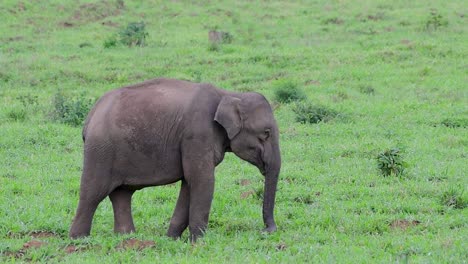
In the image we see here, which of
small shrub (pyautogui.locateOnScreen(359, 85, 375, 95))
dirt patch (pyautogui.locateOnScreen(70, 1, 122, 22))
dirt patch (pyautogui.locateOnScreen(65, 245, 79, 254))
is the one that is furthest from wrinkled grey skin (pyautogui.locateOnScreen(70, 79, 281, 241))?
dirt patch (pyautogui.locateOnScreen(70, 1, 122, 22))

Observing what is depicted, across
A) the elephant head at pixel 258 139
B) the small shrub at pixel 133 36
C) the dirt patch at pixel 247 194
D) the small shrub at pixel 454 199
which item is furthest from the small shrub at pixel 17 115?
the small shrub at pixel 454 199

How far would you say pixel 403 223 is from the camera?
8891mm

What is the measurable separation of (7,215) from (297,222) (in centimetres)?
307

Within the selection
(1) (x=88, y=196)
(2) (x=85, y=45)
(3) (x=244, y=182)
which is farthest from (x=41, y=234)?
(2) (x=85, y=45)

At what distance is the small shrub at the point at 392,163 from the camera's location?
11.1 meters

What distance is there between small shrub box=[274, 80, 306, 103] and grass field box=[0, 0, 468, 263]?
22cm

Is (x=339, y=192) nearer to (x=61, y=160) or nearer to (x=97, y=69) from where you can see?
(x=61, y=160)

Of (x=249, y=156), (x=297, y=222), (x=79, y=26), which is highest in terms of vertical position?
(x=249, y=156)

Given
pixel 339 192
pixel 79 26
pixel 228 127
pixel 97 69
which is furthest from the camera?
pixel 79 26

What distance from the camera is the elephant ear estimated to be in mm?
8148

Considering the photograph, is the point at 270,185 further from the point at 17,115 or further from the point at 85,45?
the point at 85,45

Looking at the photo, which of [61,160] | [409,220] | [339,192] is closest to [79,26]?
[61,160]

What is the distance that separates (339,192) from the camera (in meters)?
10.4

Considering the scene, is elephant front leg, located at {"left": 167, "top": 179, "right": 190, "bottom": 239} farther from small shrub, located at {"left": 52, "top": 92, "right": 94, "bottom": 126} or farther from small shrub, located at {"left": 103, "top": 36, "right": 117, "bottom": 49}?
small shrub, located at {"left": 103, "top": 36, "right": 117, "bottom": 49}
